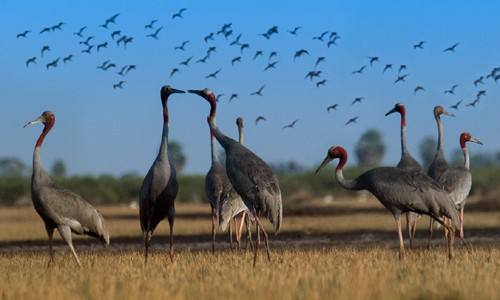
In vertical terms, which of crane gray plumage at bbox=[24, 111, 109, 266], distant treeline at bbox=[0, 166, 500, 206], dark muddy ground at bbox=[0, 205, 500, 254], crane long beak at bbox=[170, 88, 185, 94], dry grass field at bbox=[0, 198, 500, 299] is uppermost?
distant treeline at bbox=[0, 166, 500, 206]

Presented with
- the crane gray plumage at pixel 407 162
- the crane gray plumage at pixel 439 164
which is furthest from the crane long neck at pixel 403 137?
the crane gray plumage at pixel 439 164

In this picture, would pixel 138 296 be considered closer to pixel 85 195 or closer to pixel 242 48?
pixel 242 48

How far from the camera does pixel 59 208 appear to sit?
41.5 ft

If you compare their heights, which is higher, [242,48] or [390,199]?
[242,48]

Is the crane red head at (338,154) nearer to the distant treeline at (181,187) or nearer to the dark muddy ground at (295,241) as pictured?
the dark muddy ground at (295,241)

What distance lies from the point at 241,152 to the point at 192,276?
2583mm

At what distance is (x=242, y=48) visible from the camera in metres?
20.0

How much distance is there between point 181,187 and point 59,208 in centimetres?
3690

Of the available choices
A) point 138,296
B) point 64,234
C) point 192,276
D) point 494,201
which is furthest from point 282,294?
point 494,201

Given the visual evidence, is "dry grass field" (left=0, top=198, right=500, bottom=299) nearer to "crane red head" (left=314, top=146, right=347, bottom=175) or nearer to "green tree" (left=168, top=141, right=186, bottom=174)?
"crane red head" (left=314, top=146, right=347, bottom=175)

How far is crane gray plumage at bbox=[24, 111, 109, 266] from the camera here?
12.6 metres

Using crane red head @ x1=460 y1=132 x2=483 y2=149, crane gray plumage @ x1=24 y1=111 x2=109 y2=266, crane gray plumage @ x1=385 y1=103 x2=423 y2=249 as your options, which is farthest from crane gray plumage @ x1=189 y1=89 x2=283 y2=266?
crane red head @ x1=460 y1=132 x2=483 y2=149

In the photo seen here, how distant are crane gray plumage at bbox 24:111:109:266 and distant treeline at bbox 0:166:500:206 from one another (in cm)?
3480

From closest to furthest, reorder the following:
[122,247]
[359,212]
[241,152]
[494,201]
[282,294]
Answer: [282,294] < [241,152] < [122,247] < [359,212] < [494,201]
